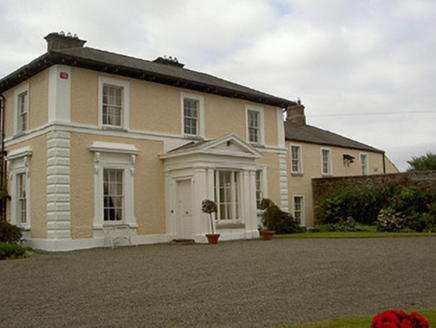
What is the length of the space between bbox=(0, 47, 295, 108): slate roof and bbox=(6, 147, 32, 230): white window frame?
2.73 meters

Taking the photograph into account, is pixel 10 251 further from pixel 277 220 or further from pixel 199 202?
pixel 277 220

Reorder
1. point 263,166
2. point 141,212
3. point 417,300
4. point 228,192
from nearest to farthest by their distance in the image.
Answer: point 417,300 < point 141,212 < point 228,192 < point 263,166

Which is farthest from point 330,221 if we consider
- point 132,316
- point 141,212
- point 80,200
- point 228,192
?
point 132,316

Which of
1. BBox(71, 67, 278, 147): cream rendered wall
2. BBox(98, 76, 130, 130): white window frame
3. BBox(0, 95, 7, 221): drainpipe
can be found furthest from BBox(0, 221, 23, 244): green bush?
BBox(98, 76, 130, 130): white window frame

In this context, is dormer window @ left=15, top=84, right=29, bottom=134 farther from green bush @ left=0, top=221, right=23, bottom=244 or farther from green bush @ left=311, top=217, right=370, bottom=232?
green bush @ left=311, top=217, right=370, bottom=232

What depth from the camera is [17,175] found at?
17.6 meters

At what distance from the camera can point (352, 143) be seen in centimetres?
3244

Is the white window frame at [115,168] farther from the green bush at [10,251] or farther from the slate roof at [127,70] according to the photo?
the green bush at [10,251]

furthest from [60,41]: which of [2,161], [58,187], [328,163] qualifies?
[328,163]

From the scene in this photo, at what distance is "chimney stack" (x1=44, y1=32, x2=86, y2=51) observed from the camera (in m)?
18.3

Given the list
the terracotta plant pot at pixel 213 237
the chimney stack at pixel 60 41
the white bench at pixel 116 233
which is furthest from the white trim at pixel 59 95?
the terracotta plant pot at pixel 213 237

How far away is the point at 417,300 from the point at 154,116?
1314 centimetres

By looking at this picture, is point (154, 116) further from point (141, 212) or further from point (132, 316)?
point (132, 316)

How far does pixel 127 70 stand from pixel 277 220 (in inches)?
353
